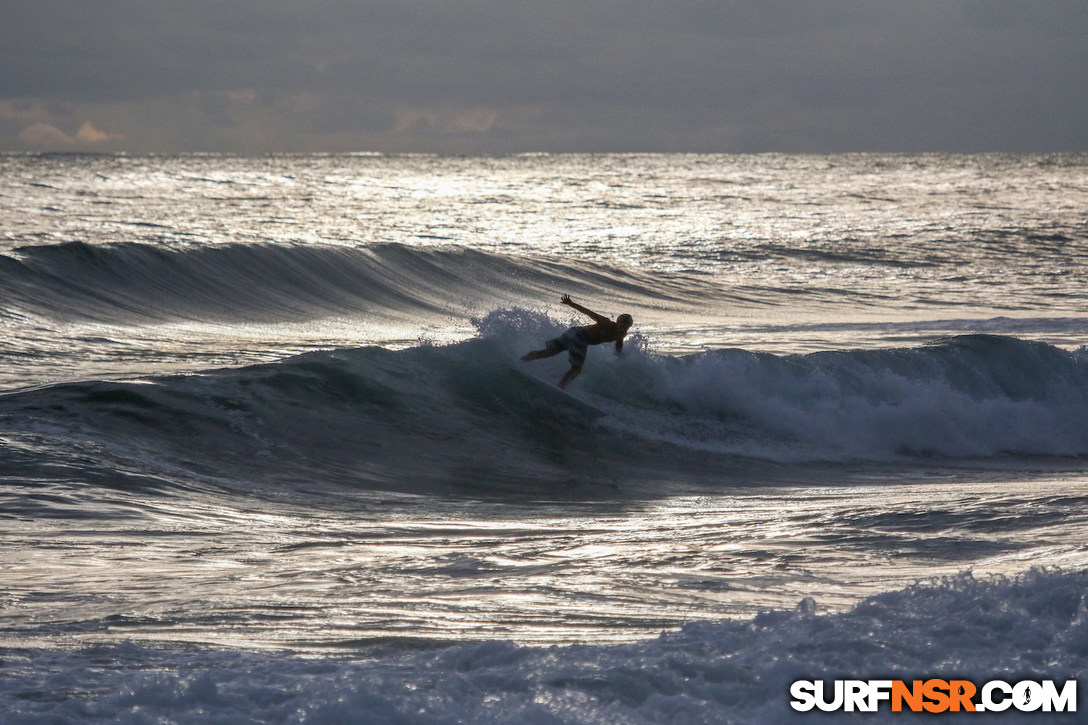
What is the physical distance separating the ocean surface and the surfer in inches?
19.2

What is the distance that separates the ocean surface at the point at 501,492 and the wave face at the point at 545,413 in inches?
2.0

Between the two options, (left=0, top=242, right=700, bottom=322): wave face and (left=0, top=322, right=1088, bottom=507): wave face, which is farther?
(left=0, top=242, right=700, bottom=322): wave face

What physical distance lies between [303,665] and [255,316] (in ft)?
49.4

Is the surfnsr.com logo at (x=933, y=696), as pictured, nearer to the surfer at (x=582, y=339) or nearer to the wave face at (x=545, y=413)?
the wave face at (x=545, y=413)

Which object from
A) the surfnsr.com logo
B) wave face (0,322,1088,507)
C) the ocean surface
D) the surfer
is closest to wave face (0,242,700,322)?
the ocean surface

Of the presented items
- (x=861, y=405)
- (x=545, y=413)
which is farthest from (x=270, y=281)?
(x=861, y=405)

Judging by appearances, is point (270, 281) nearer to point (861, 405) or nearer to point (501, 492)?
point (861, 405)

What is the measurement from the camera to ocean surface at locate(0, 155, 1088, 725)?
427 cm

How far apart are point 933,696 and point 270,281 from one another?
61.4ft

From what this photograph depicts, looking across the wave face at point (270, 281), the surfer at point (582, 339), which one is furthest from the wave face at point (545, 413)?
the wave face at point (270, 281)

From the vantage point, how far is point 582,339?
12094 mm

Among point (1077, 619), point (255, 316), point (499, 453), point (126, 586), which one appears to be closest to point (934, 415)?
point (499, 453)

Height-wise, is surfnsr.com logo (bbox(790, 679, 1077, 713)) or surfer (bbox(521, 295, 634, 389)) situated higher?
surfer (bbox(521, 295, 634, 389))

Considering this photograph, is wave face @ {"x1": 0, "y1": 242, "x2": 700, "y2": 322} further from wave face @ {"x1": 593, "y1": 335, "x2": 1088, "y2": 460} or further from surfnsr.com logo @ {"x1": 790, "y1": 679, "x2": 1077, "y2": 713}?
surfnsr.com logo @ {"x1": 790, "y1": 679, "x2": 1077, "y2": 713}
